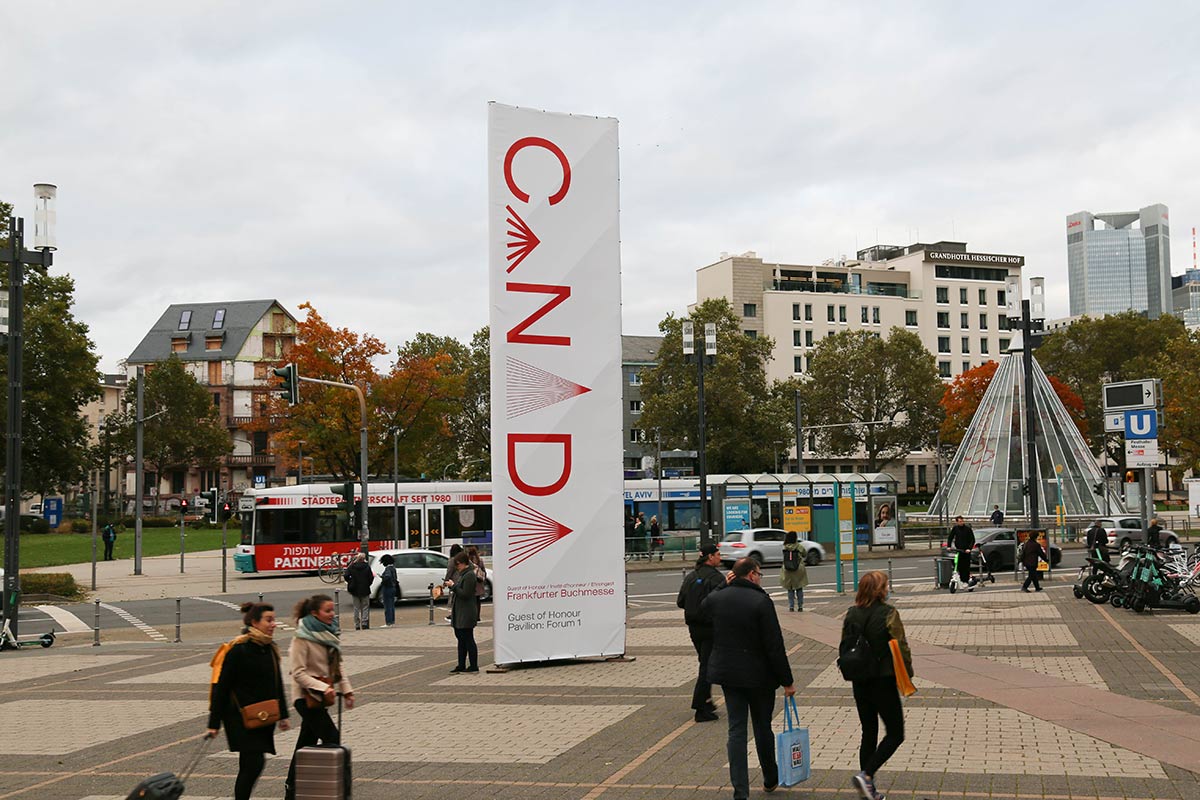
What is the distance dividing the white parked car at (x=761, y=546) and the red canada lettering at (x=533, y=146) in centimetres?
2437

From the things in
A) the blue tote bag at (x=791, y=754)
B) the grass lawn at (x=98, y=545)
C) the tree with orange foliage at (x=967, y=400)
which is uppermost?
the tree with orange foliage at (x=967, y=400)

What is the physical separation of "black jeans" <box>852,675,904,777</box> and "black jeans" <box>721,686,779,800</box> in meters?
0.64

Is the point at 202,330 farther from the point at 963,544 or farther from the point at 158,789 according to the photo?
the point at 158,789

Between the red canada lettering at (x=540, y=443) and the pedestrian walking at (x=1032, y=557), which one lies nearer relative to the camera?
the red canada lettering at (x=540, y=443)

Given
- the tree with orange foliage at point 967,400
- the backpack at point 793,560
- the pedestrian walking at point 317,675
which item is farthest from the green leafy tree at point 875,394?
the pedestrian walking at point 317,675

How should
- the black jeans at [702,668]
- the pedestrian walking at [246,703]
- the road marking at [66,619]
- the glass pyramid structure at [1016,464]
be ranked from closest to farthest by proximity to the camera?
the pedestrian walking at [246,703] < the black jeans at [702,668] < the road marking at [66,619] < the glass pyramid structure at [1016,464]

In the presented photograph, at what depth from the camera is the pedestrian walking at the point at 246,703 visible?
7.92m

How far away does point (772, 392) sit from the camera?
77000mm

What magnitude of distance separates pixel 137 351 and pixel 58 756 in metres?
115

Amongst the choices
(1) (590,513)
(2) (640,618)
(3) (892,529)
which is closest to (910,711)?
(1) (590,513)

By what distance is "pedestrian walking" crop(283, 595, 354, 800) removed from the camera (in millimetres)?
8258

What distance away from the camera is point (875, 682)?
26.8 ft

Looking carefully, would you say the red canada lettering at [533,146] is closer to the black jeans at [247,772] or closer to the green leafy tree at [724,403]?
the black jeans at [247,772]

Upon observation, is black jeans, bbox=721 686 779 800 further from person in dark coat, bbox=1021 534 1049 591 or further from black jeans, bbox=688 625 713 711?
person in dark coat, bbox=1021 534 1049 591
